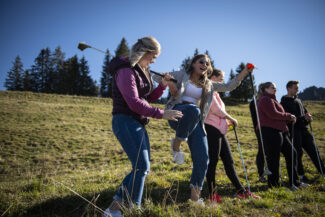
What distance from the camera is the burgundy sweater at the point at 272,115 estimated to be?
14.3 feet

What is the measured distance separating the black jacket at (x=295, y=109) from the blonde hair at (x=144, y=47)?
4.79m

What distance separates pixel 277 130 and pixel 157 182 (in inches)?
122

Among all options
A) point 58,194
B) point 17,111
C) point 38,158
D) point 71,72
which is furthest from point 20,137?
point 71,72

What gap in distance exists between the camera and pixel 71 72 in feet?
170

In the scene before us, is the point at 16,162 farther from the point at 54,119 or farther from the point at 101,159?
the point at 54,119

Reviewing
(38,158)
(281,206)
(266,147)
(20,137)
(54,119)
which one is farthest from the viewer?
(54,119)

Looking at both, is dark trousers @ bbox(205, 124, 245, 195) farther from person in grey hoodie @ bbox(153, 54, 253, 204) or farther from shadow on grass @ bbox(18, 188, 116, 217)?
shadow on grass @ bbox(18, 188, 116, 217)

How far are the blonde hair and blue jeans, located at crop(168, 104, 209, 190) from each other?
38.3 inches

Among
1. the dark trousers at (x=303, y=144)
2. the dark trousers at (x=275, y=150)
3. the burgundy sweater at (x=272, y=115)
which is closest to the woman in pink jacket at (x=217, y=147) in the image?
the dark trousers at (x=275, y=150)

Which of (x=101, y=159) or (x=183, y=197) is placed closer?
(x=183, y=197)

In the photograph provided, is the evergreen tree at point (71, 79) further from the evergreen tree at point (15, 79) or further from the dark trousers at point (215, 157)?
the dark trousers at point (215, 157)

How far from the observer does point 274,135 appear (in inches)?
170

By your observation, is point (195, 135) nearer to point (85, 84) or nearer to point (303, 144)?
point (303, 144)

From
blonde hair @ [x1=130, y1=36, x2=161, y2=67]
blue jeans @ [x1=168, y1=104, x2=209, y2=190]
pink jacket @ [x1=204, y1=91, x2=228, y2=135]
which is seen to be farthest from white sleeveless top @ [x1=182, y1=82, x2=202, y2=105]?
blonde hair @ [x1=130, y1=36, x2=161, y2=67]
